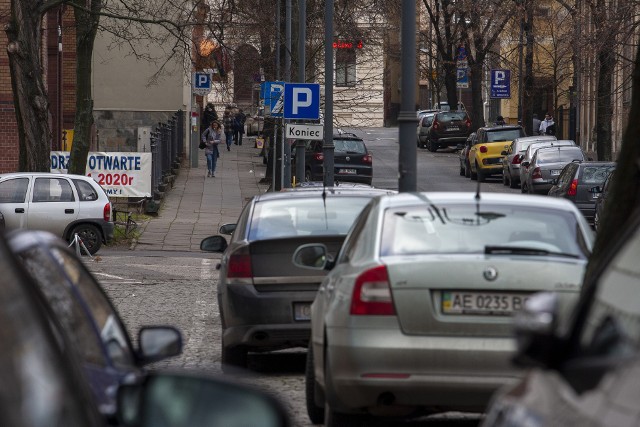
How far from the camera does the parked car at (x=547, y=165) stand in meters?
38.4

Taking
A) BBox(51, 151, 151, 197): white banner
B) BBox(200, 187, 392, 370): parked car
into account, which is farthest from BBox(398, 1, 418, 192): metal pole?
BBox(51, 151, 151, 197): white banner

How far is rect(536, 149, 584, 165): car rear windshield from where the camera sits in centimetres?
3891

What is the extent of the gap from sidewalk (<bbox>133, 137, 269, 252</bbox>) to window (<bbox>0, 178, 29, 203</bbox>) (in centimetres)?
269

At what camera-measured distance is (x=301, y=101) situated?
28.8 metres

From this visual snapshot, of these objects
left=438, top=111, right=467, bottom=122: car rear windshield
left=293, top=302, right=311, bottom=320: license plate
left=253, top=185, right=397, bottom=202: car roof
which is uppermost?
left=438, top=111, right=467, bottom=122: car rear windshield

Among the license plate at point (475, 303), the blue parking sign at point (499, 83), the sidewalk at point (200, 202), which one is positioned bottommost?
the sidewalk at point (200, 202)

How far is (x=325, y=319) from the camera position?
25.2 ft

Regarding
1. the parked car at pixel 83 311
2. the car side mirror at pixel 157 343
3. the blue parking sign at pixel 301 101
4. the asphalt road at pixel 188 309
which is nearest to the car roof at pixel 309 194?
the asphalt road at pixel 188 309

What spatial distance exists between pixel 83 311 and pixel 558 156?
35769 mm

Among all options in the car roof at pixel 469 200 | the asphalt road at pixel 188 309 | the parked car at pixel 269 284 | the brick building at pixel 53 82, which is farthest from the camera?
the brick building at pixel 53 82

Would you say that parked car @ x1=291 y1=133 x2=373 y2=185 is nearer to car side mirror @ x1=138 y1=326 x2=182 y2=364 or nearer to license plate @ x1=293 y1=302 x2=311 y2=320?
license plate @ x1=293 y1=302 x2=311 y2=320

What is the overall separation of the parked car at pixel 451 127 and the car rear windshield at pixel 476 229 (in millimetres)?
54664

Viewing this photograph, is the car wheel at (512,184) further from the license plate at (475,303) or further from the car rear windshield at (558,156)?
the license plate at (475,303)

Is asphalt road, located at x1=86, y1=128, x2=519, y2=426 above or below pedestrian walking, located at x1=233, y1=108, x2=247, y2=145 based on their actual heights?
below
